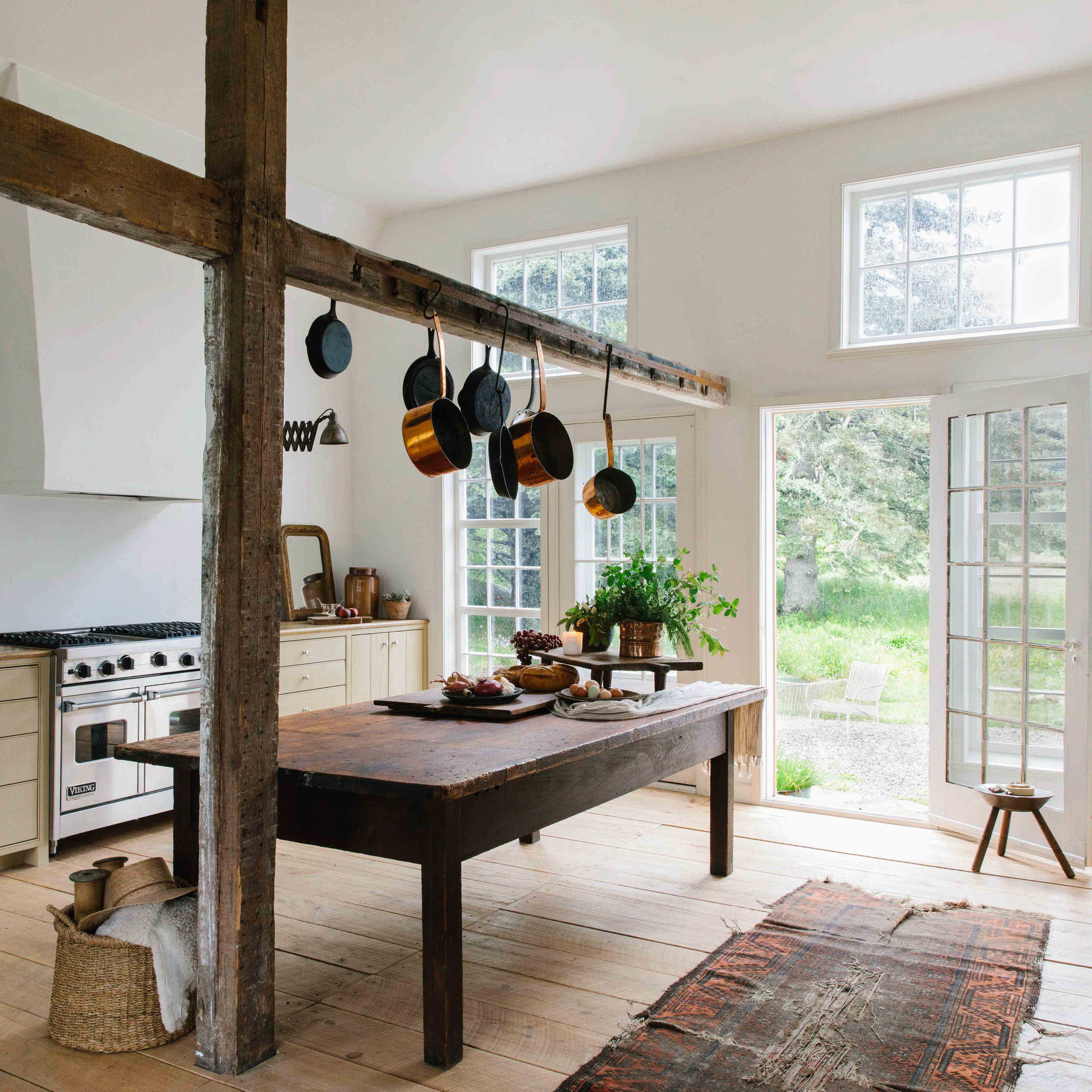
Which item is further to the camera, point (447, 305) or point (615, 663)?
point (615, 663)

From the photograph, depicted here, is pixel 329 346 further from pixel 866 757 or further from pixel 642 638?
pixel 866 757

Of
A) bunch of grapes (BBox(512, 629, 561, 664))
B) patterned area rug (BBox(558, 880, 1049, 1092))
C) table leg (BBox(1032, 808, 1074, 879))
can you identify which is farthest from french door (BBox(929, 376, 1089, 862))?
bunch of grapes (BBox(512, 629, 561, 664))

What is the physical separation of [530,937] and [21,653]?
2592 millimetres

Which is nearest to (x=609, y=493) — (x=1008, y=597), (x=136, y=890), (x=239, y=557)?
(x=239, y=557)

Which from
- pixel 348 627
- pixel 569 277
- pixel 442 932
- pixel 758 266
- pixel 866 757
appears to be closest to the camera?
pixel 442 932

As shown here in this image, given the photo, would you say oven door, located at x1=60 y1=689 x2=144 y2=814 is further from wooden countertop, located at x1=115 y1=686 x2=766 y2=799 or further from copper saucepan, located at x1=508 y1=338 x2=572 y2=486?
copper saucepan, located at x1=508 y1=338 x2=572 y2=486

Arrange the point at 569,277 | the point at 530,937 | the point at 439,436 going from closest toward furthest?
the point at 439,436 → the point at 530,937 → the point at 569,277

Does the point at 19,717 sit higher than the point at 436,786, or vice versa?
the point at 436,786

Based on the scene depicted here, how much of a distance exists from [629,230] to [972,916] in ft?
13.6

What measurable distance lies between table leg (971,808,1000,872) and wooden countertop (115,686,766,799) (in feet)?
4.88

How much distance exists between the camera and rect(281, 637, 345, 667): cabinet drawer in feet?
18.7

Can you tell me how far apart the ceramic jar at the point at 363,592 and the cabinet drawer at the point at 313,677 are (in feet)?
2.17

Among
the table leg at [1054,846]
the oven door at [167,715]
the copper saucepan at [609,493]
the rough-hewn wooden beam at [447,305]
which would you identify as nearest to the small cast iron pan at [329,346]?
the rough-hewn wooden beam at [447,305]

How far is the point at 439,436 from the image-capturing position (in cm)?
315
